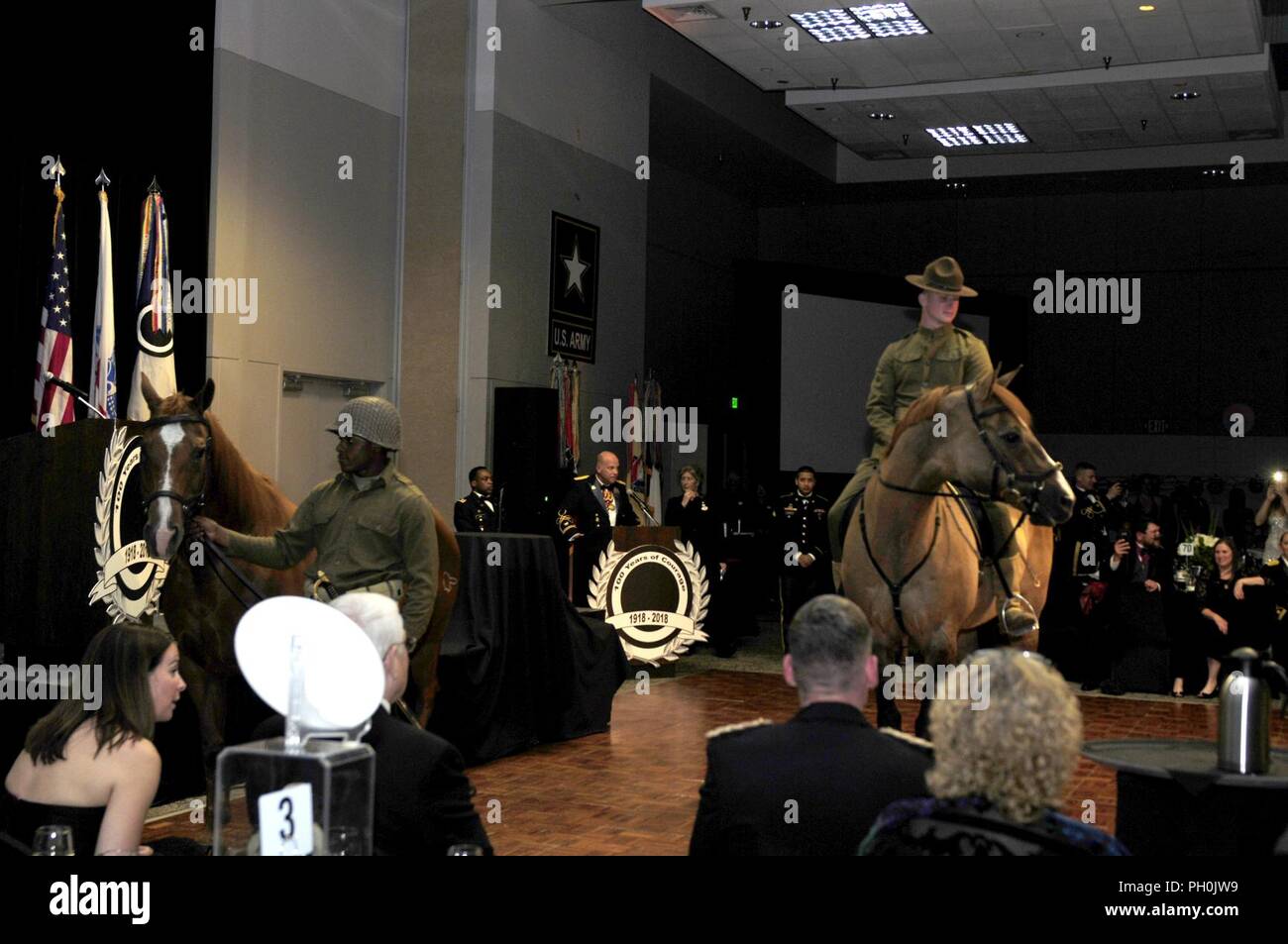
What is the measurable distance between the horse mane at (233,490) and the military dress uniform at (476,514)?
18.4 feet

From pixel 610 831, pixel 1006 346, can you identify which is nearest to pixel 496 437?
pixel 610 831

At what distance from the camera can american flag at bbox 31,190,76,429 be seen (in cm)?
826

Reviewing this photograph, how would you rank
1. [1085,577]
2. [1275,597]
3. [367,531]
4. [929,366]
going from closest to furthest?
[367,531]
[929,366]
[1275,597]
[1085,577]

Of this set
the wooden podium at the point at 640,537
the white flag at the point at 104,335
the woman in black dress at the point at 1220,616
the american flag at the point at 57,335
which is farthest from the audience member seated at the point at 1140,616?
the american flag at the point at 57,335

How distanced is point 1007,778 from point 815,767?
535mm

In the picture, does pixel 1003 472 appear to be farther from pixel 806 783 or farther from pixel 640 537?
pixel 640 537

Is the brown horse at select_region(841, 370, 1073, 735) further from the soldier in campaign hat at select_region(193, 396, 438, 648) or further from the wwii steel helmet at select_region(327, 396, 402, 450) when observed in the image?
the wwii steel helmet at select_region(327, 396, 402, 450)

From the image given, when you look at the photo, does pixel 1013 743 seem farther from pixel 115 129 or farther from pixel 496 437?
pixel 496 437

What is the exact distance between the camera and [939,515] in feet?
18.6

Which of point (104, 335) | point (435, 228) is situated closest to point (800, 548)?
point (435, 228)

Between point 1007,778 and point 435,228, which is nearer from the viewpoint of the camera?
point 1007,778

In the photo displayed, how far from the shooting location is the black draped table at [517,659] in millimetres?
7430

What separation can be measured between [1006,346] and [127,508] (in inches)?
631

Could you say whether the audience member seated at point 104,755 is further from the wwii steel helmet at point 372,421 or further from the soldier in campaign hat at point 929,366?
the soldier in campaign hat at point 929,366
